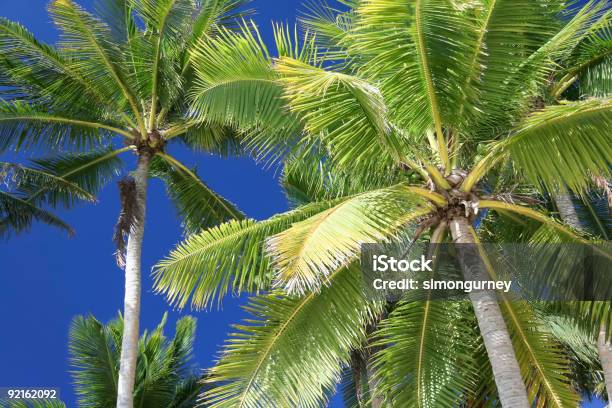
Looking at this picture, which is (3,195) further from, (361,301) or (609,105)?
(609,105)

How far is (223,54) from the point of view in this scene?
798 cm

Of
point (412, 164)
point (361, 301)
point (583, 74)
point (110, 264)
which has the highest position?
point (110, 264)

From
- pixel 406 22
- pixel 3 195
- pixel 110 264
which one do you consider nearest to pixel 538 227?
pixel 406 22

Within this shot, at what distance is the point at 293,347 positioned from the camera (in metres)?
7.63

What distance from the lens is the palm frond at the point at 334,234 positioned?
575 centimetres

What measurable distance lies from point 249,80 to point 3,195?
6.95 meters

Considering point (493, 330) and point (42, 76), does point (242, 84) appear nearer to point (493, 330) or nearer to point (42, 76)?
point (493, 330)

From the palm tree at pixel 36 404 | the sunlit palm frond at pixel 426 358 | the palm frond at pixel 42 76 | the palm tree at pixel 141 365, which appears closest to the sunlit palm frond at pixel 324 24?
the sunlit palm frond at pixel 426 358

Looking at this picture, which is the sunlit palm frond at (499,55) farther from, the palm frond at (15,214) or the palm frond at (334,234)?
the palm frond at (15,214)

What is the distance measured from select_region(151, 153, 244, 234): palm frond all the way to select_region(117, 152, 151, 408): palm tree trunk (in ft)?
4.12

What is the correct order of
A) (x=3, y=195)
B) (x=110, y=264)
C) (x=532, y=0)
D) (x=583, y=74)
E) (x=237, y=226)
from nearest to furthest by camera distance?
1. (x=532, y=0)
2. (x=237, y=226)
3. (x=583, y=74)
4. (x=3, y=195)
5. (x=110, y=264)

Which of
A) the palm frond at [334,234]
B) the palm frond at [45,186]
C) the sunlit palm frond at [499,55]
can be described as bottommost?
the palm frond at [334,234]

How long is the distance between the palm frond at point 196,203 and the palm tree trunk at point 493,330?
6.19m

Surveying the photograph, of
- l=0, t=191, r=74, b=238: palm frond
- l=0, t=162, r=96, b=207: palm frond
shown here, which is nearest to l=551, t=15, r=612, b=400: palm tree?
l=0, t=162, r=96, b=207: palm frond
